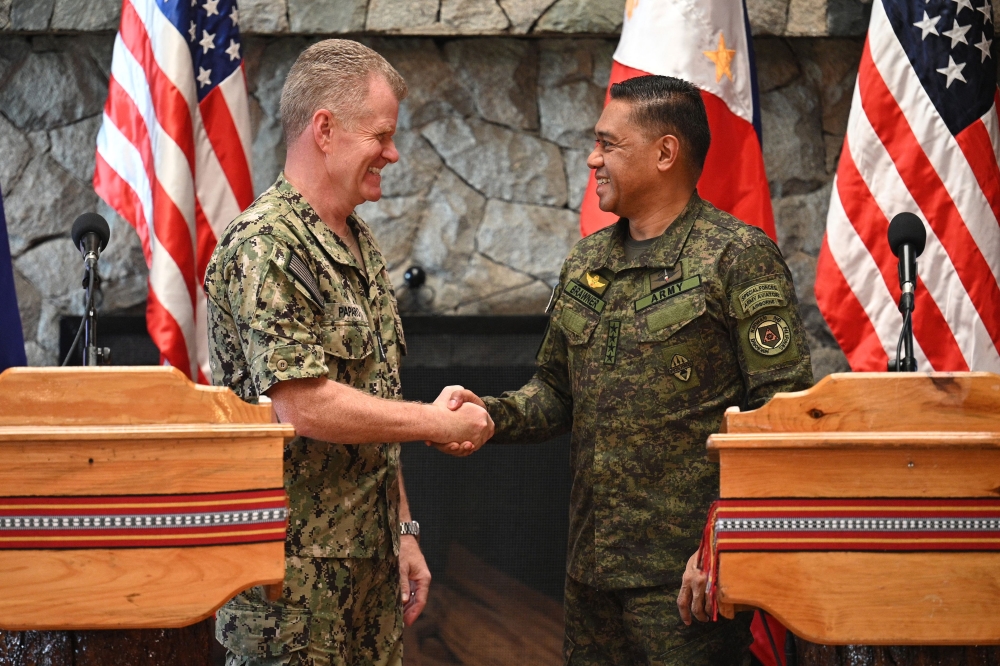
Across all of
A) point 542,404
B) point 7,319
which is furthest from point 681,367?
point 7,319

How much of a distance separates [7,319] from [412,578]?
1.06 meters

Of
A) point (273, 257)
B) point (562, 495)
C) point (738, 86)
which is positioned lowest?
point (562, 495)

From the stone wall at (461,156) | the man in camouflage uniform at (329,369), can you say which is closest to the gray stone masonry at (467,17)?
the stone wall at (461,156)

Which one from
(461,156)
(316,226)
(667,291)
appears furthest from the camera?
(461,156)

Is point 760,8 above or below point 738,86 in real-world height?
above

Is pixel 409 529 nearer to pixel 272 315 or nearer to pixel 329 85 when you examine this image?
pixel 272 315

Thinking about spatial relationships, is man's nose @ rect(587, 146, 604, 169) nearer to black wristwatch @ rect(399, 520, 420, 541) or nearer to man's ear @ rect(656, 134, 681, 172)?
man's ear @ rect(656, 134, 681, 172)

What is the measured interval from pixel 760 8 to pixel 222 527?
9.46 feet

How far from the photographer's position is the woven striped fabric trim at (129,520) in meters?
1.51

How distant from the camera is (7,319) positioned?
2.38m

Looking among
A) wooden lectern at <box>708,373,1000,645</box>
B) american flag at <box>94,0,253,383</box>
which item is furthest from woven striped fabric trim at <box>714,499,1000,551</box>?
american flag at <box>94,0,253,383</box>

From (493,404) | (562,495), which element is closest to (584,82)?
(562,495)

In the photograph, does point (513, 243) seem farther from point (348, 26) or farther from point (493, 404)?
point (493, 404)

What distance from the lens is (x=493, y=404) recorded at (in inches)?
96.6
